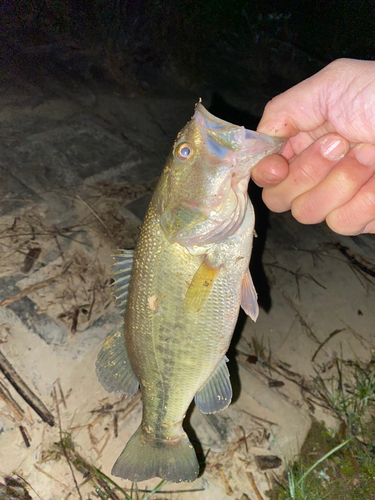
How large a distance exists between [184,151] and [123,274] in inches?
36.6

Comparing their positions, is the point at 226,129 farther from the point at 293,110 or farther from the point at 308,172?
the point at 308,172

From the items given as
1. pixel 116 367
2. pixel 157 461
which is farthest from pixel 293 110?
pixel 157 461

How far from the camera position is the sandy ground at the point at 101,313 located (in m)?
2.62

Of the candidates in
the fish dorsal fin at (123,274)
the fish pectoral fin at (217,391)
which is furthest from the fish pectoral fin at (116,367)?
the fish pectoral fin at (217,391)

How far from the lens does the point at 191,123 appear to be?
5.78ft

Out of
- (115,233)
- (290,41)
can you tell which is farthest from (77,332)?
(290,41)

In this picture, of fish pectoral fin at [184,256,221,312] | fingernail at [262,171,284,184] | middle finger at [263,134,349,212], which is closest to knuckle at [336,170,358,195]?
middle finger at [263,134,349,212]

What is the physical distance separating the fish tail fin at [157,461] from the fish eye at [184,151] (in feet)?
6.28

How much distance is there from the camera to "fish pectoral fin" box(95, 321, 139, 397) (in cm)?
224

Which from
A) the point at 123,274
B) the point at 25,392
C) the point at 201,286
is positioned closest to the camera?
the point at 201,286

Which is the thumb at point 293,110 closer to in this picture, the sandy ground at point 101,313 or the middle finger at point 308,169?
the middle finger at point 308,169

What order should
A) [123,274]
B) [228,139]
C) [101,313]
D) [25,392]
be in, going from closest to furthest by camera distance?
[228,139], [123,274], [25,392], [101,313]

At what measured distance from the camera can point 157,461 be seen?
7.26ft

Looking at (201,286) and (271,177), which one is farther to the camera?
(271,177)
